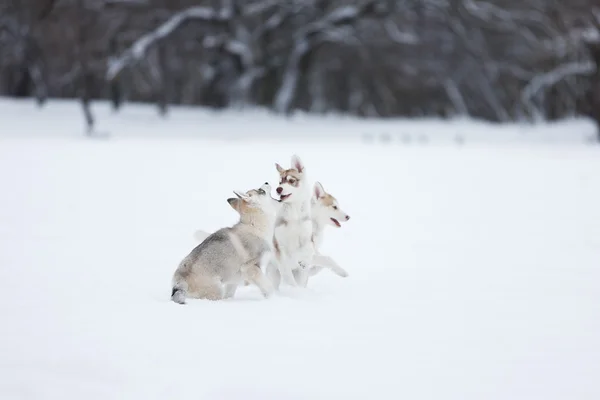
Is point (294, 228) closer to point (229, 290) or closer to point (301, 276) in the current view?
point (301, 276)

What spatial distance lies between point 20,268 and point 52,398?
120 inches

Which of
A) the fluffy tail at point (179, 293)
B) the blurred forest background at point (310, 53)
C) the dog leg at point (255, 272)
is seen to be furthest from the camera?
the blurred forest background at point (310, 53)

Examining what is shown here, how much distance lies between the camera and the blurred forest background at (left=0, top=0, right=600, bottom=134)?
84.6 ft

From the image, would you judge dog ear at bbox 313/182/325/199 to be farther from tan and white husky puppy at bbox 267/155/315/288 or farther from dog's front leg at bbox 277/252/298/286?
dog's front leg at bbox 277/252/298/286

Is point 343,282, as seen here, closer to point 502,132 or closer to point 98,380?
point 98,380

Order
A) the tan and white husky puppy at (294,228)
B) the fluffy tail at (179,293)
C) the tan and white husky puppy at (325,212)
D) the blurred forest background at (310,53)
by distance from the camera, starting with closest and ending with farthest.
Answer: the fluffy tail at (179,293) < the tan and white husky puppy at (294,228) < the tan and white husky puppy at (325,212) < the blurred forest background at (310,53)

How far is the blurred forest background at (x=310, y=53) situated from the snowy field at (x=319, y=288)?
8242mm

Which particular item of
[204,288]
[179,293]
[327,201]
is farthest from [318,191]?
[179,293]

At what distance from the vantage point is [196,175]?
1380cm

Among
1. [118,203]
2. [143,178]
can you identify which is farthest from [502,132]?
[118,203]

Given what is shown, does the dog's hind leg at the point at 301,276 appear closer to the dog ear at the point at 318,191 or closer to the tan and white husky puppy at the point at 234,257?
the tan and white husky puppy at the point at 234,257

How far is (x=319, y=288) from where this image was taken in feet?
21.7

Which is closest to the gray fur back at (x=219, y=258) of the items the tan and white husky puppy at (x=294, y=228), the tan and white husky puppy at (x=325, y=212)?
the tan and white husky puppy at (x=294, y=228)

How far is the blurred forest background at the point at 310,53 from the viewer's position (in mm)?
25797
